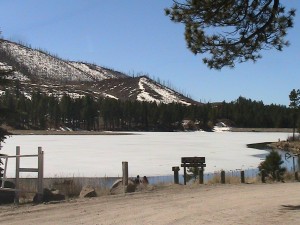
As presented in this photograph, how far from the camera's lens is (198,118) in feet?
514

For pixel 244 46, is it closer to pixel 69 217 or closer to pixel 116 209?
pixel 116 209

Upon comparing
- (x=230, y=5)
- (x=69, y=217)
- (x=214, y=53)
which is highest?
(x=230, y=5)

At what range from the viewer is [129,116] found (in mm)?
150750

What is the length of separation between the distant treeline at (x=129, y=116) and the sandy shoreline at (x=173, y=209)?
119742 millimetres

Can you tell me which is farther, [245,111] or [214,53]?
[245,111]

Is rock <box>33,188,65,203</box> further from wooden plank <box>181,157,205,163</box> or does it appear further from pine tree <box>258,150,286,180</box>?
pine tree <box>258,150,286,180</box>

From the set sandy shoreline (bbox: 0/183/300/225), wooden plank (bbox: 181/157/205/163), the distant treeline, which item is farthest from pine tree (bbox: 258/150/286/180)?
the distant treeline

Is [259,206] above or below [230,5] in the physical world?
below

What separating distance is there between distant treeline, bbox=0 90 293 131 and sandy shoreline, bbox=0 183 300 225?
11974 centimetres

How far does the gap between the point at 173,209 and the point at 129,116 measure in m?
140

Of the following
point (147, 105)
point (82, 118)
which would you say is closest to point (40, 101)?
point (82, 118)

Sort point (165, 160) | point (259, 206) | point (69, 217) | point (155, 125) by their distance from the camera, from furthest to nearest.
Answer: point (155, 125) < point (165, 160) < point (259, 206) < point (69, 217)

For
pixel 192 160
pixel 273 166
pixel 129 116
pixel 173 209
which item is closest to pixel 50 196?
pixel 173 209

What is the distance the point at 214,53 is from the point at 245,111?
156 m
